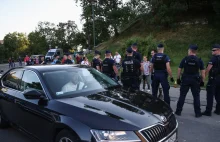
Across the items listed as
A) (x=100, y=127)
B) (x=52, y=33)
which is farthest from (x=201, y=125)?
(x=52, y=33)

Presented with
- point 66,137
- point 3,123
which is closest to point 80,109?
point 66,137

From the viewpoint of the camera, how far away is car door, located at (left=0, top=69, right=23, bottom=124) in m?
4.18

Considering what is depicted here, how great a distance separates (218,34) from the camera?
27219 mm

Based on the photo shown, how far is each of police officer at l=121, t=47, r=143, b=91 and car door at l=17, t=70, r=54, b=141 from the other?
3069mm

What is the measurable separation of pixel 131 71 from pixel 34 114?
11.5ft

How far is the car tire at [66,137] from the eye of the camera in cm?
280

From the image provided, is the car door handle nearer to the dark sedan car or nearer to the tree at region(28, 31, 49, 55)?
the dark sedan car

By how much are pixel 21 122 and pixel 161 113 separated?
2500 mm

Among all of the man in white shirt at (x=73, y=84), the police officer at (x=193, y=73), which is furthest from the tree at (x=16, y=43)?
the man in white shirt at (x=73, y=84)

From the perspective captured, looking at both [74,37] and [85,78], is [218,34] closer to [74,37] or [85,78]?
[85,78]

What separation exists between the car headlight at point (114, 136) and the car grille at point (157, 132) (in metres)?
0.14

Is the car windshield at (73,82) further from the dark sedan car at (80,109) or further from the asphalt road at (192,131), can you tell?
the asphalt road at (192,131)

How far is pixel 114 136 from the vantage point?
8.50 ft

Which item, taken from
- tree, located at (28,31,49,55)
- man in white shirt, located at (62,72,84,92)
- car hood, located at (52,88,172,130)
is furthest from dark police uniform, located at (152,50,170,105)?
tree, located at (28,31,49,55)
